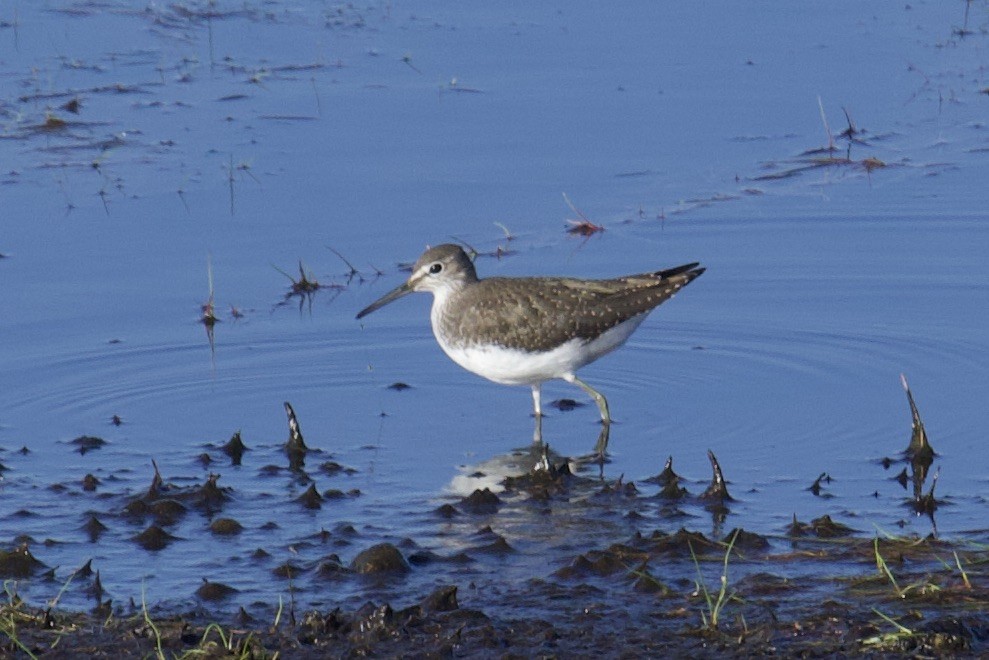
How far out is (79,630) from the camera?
5.76m

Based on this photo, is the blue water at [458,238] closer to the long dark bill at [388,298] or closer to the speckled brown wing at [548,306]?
the long dark bill at [388,298]

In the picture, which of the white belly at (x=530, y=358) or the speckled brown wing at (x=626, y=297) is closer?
the white belly at (x=530, y=358)

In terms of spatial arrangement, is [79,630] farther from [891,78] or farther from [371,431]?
[891,78]

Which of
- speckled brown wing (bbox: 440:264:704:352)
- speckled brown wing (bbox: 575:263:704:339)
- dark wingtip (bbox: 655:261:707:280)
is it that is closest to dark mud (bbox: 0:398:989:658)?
speckled brown wing (bbox: 440:264:704:352)

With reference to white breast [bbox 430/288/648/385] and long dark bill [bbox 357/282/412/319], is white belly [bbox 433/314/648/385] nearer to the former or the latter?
white breast [bbox 430/288/648/385]

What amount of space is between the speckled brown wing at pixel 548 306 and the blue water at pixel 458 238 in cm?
46

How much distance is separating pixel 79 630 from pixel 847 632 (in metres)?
2.65

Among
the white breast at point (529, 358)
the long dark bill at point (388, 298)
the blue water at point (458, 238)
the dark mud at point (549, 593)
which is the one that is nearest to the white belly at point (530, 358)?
the white breast at point (529, 358)

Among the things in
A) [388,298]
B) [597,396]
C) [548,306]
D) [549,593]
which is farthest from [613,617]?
[388,298]

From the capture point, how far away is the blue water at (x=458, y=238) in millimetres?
7746

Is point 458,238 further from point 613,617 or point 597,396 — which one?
point 613,617

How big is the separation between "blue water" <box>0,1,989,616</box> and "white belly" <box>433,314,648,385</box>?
10.4 inches

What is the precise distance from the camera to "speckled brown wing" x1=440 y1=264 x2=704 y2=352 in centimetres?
884

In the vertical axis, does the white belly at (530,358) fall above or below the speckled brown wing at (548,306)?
below
